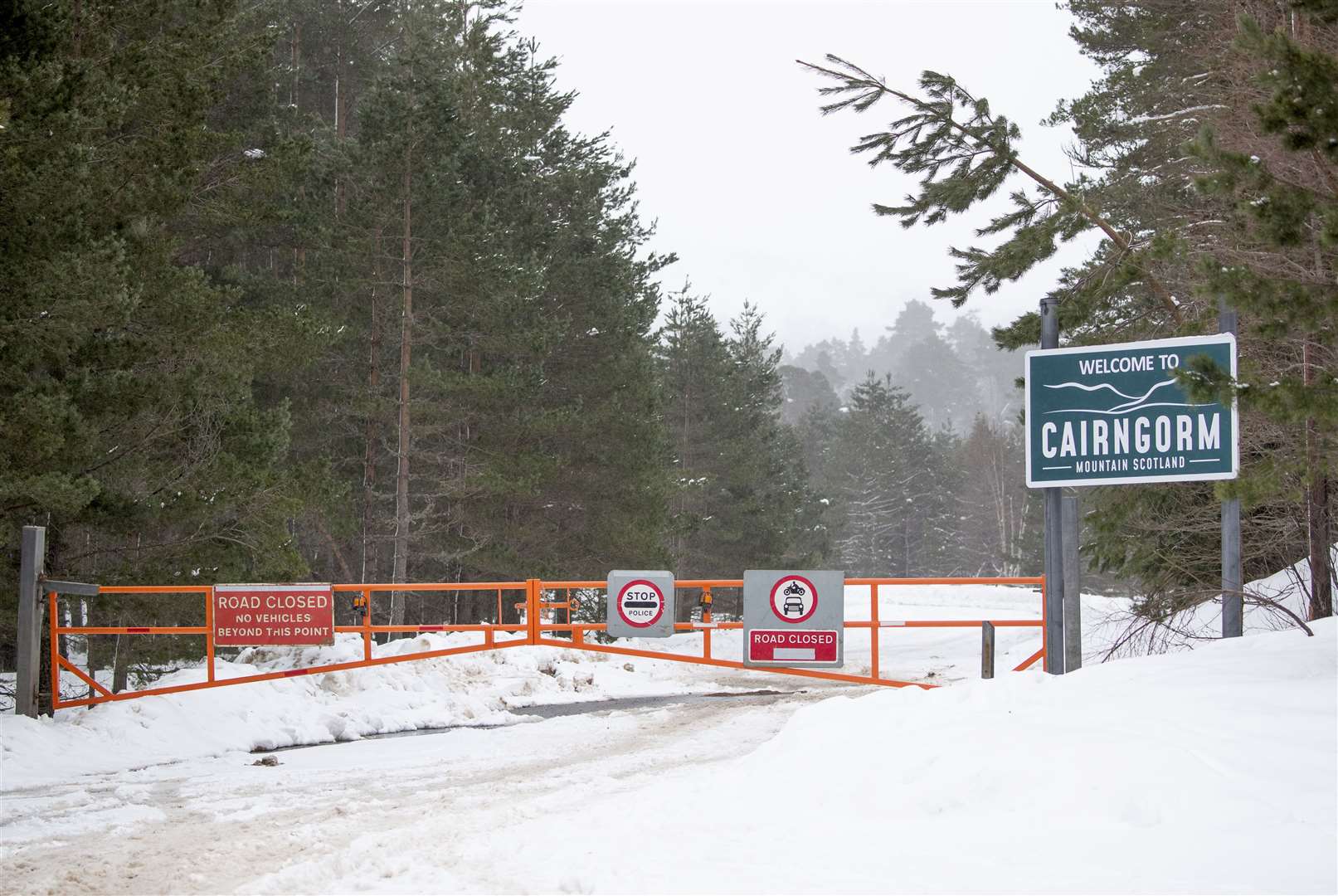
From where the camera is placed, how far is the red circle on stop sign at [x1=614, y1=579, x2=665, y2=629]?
14203mm

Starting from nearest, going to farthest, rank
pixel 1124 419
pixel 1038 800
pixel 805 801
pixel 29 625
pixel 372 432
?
pixel 1038 800 < pixel 805 801 < pixel 1124 419 < pixel 29 625 < pixel 372 432

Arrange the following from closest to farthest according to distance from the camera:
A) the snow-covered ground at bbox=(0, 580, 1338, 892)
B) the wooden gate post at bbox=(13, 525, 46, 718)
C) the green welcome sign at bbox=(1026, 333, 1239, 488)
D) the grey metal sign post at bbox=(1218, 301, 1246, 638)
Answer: the snow-covered ground at bbox=(0, 580, 1338, 892)
the green welcome sign at bbox=(1026, 333, 1239, 488)
the grey metal sign post at bbox=(1218, 301, 1246, 638)
the wooden gate post at bbox=(13, 525, 46, 718)

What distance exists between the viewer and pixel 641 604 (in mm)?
14258

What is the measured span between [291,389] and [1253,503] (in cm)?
2099

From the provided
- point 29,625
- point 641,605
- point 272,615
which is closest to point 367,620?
point 272,615

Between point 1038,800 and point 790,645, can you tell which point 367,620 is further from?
point 1038,800

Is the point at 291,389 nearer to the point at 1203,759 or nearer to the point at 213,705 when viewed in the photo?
the point at 213,705

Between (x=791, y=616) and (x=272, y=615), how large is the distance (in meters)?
6.33

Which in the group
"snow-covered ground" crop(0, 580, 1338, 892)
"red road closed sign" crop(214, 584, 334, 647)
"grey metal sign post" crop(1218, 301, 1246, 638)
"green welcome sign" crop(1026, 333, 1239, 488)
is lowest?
"snow-covered ground" crop(0, 580, 1338, 892)

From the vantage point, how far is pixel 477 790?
418 inches

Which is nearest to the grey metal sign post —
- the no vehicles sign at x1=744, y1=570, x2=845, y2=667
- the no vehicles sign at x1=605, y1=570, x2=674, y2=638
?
the no vehicles sign at x1=744, y1=570, x2=845, y2=667

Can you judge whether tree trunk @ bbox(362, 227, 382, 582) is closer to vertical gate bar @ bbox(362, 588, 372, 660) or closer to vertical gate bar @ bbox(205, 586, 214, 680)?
vertical gate bar @ bbox(362, 588, 372, 660)

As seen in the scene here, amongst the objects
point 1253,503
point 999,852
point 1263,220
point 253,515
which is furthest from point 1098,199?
point 999,852

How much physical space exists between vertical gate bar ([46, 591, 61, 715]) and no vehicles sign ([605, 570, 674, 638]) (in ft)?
20.9
